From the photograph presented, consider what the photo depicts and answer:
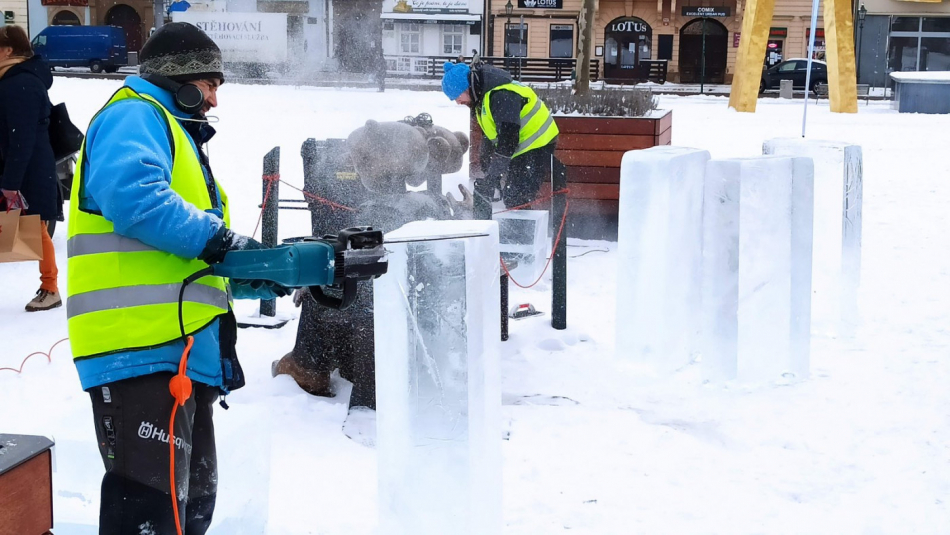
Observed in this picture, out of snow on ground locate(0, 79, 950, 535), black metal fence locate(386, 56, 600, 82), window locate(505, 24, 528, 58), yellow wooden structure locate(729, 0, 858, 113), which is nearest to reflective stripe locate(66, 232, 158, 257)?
snow on ground locate(0, 79, 950, 535)

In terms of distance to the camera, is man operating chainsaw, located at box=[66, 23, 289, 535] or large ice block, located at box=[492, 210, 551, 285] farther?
large ice block, located at box=[492, 210, 551, 285]

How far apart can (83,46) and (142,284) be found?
30.9m

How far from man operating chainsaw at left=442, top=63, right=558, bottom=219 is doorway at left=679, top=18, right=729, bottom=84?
3044 cm

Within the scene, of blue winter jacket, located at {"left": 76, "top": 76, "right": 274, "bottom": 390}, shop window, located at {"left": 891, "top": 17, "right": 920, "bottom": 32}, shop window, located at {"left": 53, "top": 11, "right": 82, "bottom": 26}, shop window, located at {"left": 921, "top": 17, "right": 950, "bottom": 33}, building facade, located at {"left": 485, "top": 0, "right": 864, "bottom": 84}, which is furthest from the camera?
shop window, located at {"left": 53, "top": 11, "right": 82, "bottom": 26}

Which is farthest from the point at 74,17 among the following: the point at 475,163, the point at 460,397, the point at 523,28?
the point at 460,397

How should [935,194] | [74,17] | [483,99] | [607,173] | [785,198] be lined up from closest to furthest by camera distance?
[785,198]
[483,99]
[607,173]
[935,194]
[74,17]

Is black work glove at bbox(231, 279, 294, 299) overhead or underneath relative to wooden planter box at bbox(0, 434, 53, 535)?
overhead

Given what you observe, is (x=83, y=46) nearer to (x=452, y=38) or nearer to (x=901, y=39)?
(x=452, y=38)

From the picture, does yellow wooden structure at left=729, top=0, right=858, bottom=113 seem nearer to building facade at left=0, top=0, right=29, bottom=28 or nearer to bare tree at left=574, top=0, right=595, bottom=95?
bare tree at left=574, top=0, right=595, bottom=95

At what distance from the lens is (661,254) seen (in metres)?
4.91

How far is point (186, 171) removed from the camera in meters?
2.36

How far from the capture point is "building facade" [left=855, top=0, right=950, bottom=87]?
32688 mm

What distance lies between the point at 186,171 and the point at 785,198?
331cm

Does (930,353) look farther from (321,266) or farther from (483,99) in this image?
(321,266)
